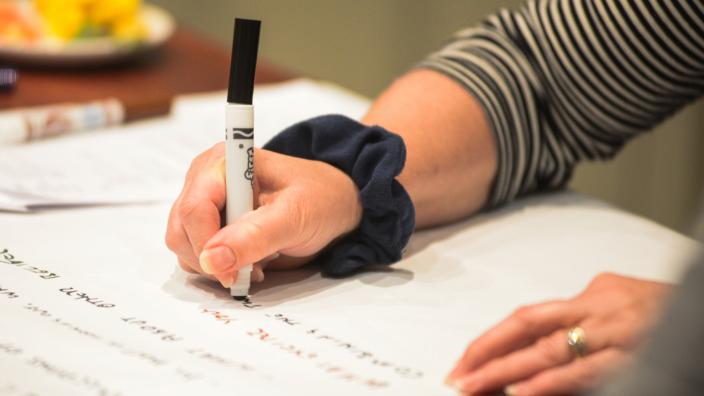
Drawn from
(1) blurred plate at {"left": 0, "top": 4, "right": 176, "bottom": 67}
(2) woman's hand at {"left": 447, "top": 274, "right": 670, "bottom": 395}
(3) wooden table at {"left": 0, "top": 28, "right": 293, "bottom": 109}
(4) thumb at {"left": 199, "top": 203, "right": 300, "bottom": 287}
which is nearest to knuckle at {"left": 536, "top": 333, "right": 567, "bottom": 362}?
(2) woman's hand at {"left": 447, "top": 274, "right": 670, "bottom": 395}

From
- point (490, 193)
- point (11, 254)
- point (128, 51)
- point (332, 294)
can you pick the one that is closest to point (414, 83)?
point (490, 193)

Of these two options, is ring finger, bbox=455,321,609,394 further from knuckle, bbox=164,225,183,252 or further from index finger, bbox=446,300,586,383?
knuckle, bbox=164,225,183,252

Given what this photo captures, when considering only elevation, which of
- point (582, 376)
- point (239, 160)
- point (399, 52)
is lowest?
point (582, 376)

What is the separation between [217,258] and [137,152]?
352mm

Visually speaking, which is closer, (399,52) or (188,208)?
(188,208)

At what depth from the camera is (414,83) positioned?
70 cm

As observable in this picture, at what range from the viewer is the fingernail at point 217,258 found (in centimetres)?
48

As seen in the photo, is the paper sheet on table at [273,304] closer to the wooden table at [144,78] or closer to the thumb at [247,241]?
the thumb at [247,241]

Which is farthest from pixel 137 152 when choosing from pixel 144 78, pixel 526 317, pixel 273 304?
pixel 526 317

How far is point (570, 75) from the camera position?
71 centimetres

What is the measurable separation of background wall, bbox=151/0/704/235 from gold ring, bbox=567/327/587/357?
133 cm

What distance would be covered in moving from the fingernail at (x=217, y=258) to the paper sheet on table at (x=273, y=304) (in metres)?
0.03

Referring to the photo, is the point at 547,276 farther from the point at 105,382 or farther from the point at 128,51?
the point at 128,51

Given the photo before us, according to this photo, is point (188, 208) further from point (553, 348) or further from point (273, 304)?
point (553, 348)
